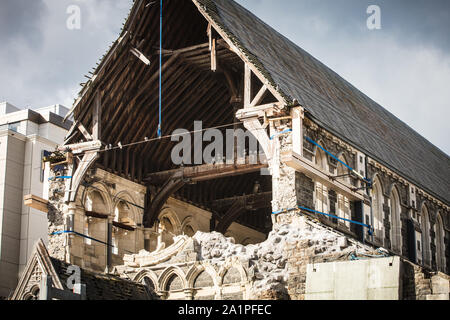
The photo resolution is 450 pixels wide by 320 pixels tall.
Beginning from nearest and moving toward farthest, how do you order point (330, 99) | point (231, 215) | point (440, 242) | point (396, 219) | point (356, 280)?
1. point (356, 280)
2. point (330, 99)
3. point (396, 219)
4. point (231, 215)
5. point (440, 242)

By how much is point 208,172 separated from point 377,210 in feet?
23.5

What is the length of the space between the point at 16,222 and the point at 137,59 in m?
20.6

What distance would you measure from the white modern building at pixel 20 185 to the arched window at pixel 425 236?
2067 centimetres

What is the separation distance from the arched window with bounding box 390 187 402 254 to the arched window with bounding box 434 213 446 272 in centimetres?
423

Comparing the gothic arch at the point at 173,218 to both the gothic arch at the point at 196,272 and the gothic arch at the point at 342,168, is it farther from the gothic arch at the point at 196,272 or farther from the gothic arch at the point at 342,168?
the gothic arch at the point at 196,272

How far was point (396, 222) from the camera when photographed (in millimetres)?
40438

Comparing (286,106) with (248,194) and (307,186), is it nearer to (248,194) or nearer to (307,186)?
(307,186)

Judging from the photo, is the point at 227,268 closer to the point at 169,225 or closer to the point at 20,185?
the point at 169,225

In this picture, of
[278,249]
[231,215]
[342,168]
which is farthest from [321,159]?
[231,215]

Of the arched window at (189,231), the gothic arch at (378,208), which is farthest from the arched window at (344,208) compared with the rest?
the arched window at (189,231)

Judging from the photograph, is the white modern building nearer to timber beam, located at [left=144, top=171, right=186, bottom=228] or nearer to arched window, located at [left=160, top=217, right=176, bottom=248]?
arched window, located at [left=160, top=217, right=176, bottom=248]

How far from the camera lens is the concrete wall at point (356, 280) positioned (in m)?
25.5

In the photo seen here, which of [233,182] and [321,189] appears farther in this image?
[233,182]

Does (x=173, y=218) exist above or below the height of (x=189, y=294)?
above
